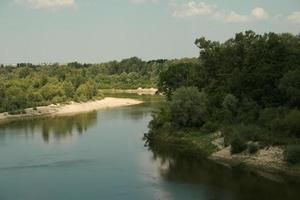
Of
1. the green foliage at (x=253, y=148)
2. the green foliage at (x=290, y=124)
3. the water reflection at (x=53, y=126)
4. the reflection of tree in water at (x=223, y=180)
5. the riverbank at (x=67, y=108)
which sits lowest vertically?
the reflection of tree in water at (x=223, y=180)

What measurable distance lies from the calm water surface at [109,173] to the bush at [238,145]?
2309 millimetres

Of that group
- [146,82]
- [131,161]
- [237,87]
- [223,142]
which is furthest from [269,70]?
[146,82]

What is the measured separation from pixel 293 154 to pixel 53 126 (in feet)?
112

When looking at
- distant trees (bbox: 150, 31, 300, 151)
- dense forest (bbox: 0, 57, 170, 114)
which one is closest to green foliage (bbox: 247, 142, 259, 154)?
distant trees (bbox: 150, 31, 300, 151)

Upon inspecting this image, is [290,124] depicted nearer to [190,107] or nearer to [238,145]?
[238,145]

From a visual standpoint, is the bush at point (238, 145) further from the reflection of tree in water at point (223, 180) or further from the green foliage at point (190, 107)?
the green foliage at point (190, 107)

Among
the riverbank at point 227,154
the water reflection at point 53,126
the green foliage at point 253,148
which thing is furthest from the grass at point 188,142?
the water reflection at point 53,126

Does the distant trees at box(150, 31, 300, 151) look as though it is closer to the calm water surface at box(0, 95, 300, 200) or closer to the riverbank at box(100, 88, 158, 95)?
the calm water surface at box(0, 95, 300, 200)

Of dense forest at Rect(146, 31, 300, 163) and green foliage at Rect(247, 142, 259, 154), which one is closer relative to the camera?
green foliage at Rect(247, 142, 259, 154)

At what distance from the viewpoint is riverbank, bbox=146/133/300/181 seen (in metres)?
34.8

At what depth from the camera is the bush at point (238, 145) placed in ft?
126

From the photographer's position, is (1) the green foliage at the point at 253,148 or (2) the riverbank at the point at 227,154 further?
(1) the green foliage at the point at 253,148

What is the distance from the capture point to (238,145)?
38.6 m

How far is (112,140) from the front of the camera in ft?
164
